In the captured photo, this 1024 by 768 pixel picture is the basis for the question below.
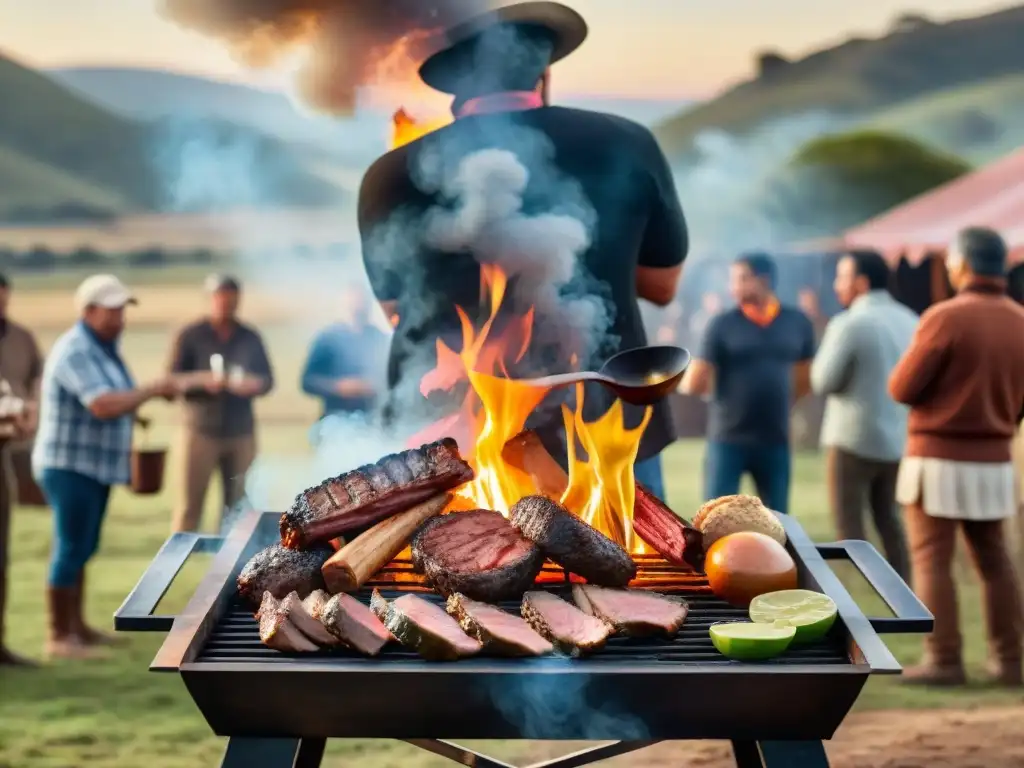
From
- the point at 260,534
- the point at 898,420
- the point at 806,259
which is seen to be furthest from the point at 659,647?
the point at 806,259

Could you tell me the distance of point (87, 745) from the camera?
466 cm

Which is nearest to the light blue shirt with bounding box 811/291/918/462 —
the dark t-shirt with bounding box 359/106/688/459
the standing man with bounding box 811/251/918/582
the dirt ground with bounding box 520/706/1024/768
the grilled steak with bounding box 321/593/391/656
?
the standing man with bounding box 811/251/918/582

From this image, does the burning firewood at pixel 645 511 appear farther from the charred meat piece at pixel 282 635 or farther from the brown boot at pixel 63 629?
the brown boot at pixel 63 629

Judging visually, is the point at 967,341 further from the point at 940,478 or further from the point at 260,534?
the point at 260,534

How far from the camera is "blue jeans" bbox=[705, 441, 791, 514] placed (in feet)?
20.7

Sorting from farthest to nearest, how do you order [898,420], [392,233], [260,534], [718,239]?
[718,239], [898,420], [392,233], [260,534]

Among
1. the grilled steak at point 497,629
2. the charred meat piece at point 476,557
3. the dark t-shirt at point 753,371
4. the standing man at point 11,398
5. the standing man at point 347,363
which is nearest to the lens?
the grilled steak at point 497,629

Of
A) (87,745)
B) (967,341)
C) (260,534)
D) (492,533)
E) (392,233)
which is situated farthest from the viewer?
(967,341)

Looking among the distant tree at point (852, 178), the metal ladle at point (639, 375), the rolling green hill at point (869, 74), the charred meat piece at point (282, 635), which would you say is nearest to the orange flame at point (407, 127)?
the metal ladle at point (639, 375)

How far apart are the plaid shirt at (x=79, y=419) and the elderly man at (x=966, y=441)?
3.48 metres

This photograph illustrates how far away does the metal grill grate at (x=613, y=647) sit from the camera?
2330mm

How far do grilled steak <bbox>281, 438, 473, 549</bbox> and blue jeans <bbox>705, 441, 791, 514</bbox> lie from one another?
3.58 m

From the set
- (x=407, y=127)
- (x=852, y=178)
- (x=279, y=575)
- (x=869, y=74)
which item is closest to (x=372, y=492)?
(x=279, y=575)

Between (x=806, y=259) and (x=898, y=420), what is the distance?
28.1 ft
